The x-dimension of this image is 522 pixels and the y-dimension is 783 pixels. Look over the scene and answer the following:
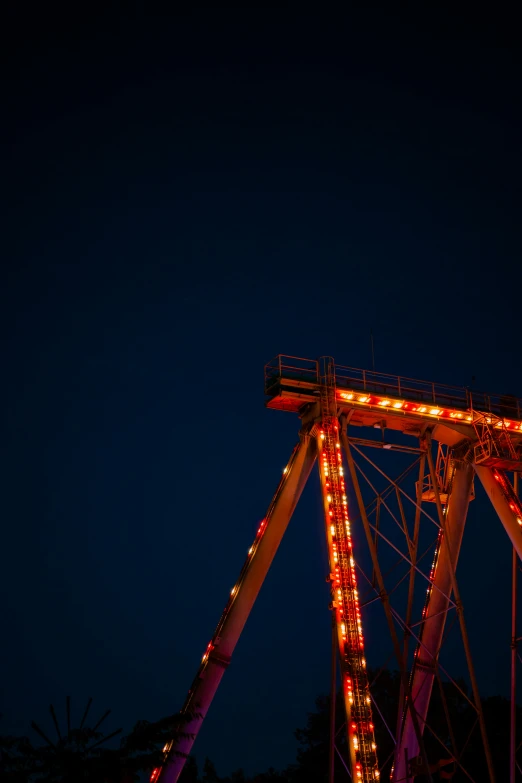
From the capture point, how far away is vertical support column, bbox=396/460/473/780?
1374 inches

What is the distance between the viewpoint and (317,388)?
108 feet

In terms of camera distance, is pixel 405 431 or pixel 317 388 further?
pixel 405 431

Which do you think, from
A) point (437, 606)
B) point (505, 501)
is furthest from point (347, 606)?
point (505, 501)

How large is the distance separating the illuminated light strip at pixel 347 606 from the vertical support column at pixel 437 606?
4.87 m

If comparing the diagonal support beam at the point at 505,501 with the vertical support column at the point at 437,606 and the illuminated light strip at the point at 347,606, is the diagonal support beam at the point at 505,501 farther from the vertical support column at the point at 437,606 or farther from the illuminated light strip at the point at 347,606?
the illuminated light strip at the point at 347,606

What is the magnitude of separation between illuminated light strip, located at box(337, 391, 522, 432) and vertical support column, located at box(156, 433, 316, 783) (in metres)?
2.07

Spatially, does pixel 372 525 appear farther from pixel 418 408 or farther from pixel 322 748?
pixel 322 748

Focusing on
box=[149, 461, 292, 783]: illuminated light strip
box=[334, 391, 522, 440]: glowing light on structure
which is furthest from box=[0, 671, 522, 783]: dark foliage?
box=[334, 391, 522, 440]: glowing light on structure

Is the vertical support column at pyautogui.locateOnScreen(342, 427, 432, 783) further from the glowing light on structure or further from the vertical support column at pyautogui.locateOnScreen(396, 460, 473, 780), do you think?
the vertical support column at pyautogui.locateOnScreen(396, 460, 473, 780)

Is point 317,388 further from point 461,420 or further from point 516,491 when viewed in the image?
point 516,491

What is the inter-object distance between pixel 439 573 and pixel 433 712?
20.3 metres

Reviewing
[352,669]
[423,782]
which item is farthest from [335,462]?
[423,782]

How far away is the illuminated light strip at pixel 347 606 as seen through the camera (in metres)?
27.2

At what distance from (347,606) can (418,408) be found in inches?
332
